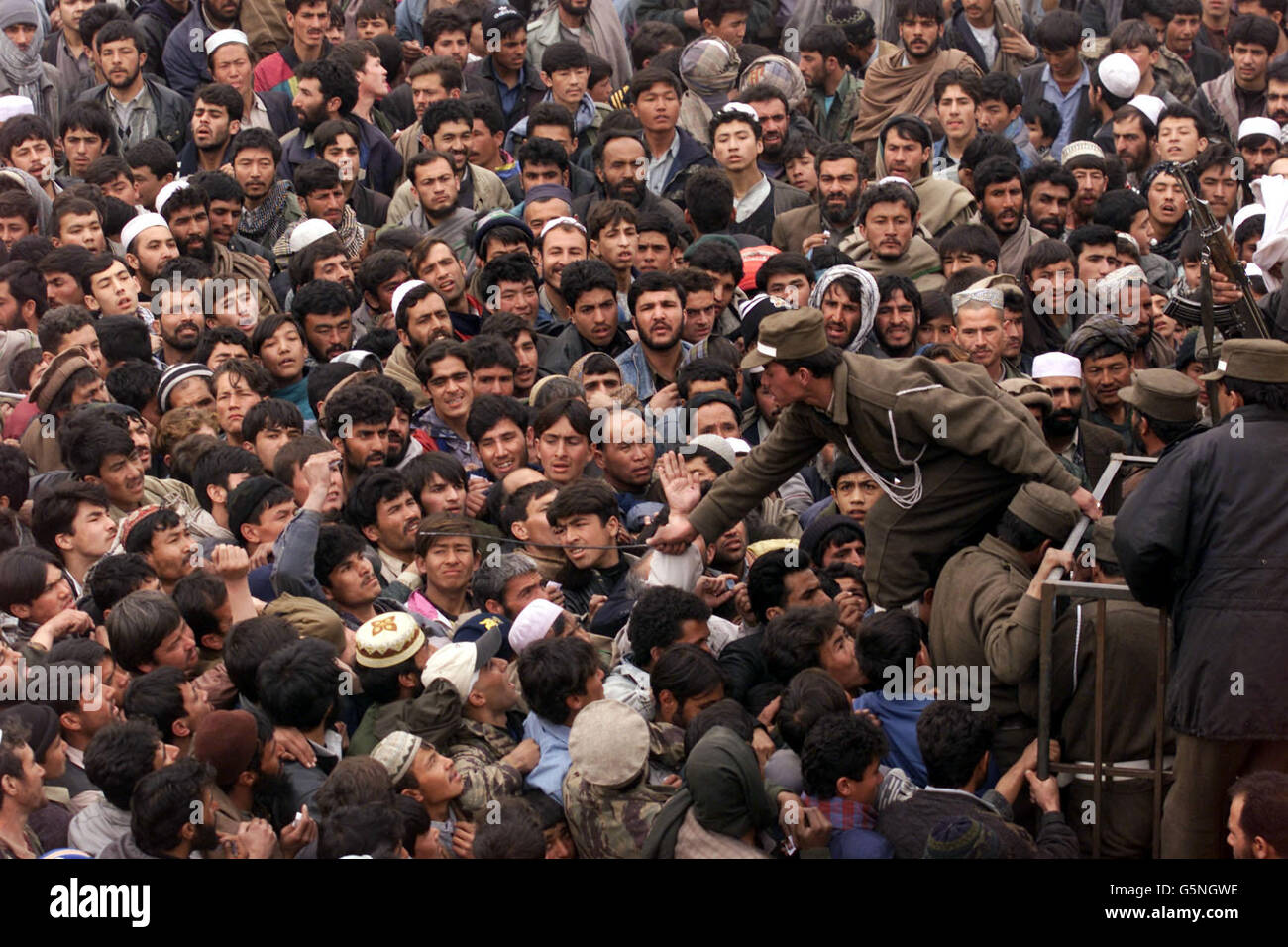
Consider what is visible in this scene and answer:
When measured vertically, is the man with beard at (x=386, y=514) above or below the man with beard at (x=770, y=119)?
below

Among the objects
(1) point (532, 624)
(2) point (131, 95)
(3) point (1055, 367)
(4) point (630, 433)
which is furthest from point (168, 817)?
(2) point (131, 95)

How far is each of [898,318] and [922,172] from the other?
2.00 m

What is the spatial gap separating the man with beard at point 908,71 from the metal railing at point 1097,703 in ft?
22.9

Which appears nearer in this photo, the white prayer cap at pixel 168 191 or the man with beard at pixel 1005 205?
the white prayer cap at pixel 168 191

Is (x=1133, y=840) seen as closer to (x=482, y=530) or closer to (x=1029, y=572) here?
(x=1029, y=572)

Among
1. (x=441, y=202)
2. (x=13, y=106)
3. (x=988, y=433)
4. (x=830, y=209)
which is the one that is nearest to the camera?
(x=988, y=433)

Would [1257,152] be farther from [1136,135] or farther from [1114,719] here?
[1114,719]

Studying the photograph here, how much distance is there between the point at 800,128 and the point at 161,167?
151 inches

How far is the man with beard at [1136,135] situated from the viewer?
12.0 m

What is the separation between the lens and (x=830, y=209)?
1042 centimetres

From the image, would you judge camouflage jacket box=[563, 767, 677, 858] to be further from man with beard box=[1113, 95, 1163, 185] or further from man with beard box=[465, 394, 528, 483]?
man with beard box=[1113, 95, 1163, 185]

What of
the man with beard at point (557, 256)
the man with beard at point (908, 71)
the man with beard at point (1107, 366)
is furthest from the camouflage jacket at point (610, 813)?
the man with beard at point (908, 71)

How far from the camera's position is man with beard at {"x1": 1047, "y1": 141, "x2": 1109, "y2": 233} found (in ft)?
36.1

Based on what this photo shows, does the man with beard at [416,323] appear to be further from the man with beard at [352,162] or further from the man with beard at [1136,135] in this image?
the man with beard at [1136,135]
